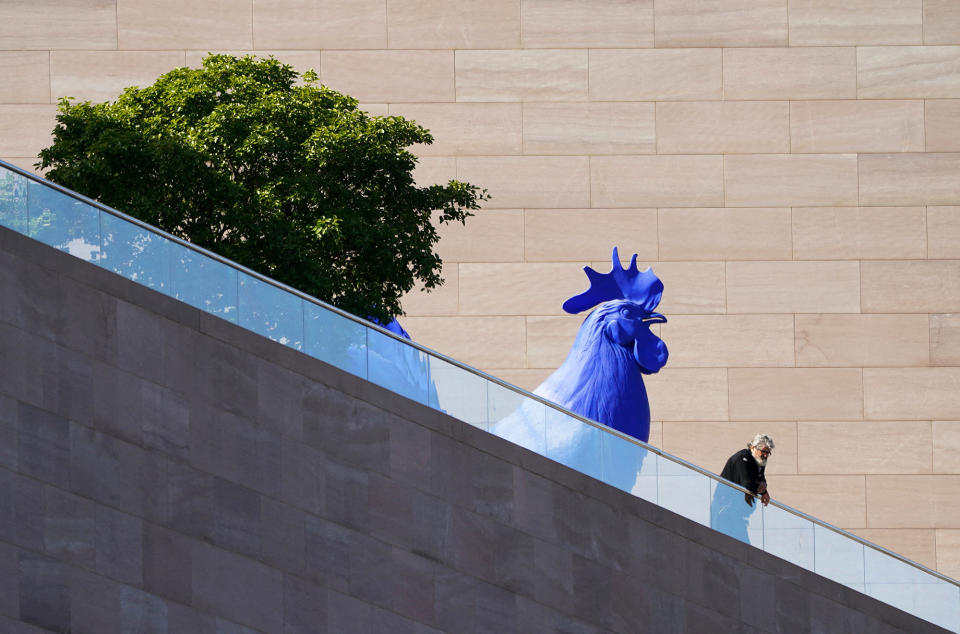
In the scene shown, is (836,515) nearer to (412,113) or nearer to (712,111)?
(712,111)

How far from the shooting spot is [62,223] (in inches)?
420

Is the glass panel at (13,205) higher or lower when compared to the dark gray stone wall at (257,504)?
higher

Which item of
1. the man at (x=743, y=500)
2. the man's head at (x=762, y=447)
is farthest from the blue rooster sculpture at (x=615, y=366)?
the man's head at (x=762, y=447)

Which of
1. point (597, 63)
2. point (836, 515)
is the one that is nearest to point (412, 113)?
point (597, 63)

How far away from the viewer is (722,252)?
21.4 metres

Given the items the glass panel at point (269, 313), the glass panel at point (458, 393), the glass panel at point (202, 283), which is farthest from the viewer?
the glass panel at point (458, 393)

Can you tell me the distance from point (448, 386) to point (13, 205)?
4.32 metres

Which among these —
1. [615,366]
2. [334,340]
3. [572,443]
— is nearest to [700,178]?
[615,366]

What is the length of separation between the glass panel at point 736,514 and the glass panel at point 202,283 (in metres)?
5.17

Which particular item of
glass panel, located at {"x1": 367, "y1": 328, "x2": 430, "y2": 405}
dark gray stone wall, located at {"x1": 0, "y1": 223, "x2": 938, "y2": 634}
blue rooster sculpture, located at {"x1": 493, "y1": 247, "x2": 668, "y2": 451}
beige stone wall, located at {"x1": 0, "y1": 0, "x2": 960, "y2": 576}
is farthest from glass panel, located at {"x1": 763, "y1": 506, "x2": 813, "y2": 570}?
beige stone wall, located at {"x1": 0, "y1": 0, "x2": 960, "y2": 576}

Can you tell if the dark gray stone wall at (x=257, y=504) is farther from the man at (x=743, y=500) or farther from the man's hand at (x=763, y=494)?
the man's hand at (x=763, y=494)

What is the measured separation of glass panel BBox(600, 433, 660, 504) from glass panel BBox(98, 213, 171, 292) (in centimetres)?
455

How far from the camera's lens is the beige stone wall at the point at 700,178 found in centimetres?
2111

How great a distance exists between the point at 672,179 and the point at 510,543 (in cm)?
1165
